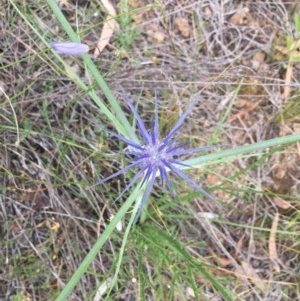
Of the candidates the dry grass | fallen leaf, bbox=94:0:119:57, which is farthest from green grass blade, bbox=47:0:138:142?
fallen leaf, bbox=94:0:119:57

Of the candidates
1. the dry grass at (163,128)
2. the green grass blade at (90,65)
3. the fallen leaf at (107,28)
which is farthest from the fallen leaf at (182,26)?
the green grass blade at (90,65)

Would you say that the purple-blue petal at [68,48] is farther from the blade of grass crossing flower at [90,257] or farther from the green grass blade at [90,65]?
the blade of grass crossing flower at [90,257]

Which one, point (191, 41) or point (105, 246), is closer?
point (105, 246)

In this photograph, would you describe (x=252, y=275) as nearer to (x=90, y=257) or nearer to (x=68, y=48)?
(x=90, y=257)

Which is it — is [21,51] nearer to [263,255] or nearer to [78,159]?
[78,159]

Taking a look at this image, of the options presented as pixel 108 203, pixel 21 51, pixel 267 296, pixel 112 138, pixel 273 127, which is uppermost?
pixel 21 51

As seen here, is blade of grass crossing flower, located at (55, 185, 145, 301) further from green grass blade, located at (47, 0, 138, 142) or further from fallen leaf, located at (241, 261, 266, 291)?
fallen leaf, located at (241, 261, 266, 291)

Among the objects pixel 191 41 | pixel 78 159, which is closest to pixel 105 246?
pixel 78 159

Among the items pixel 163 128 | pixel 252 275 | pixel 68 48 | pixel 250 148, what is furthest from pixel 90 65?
pixel 252 275
